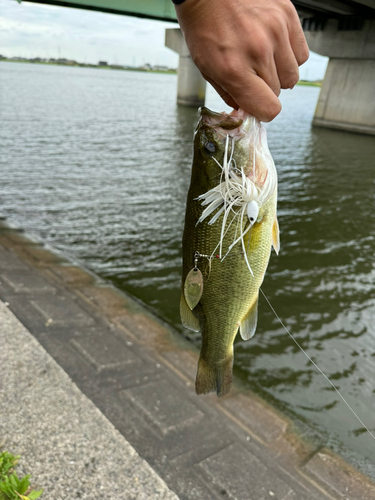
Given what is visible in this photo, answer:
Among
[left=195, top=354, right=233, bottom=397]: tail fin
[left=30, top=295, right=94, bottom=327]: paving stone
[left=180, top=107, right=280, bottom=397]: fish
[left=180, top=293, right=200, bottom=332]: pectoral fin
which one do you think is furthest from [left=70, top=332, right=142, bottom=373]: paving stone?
[left=180, top=107, right=280, bottom=397]: fish

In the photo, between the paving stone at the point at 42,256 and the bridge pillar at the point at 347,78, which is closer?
the paving stone at the point at 42,256

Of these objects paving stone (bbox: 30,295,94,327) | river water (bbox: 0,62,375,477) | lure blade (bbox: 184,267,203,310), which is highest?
lure blade (bbox: 184,267,203,310)

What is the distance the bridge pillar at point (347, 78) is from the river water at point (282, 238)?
36.2 feet

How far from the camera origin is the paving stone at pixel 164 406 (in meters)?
3.29

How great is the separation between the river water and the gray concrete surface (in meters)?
2.36

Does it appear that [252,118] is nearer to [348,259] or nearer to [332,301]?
[332,301]

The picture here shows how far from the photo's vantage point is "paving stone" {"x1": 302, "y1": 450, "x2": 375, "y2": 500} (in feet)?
10.0

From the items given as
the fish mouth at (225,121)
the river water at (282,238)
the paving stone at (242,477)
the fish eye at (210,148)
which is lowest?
the river water at (282,238)

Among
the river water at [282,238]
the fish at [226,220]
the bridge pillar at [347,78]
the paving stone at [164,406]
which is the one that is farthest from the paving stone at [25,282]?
the bridge pillar at [347,78]

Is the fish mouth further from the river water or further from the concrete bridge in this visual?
the concrete bridge

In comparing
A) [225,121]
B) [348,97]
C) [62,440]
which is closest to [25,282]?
[62,440]

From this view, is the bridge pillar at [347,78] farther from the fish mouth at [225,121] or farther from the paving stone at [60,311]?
the fish mouth at [225,121]

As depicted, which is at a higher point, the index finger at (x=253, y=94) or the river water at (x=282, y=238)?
the index finger at (x=253, y=94)

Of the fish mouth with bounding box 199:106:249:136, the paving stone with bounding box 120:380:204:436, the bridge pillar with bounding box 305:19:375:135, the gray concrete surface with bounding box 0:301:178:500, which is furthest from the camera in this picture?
the bridge pillar with bounding box 305:19:375:135
